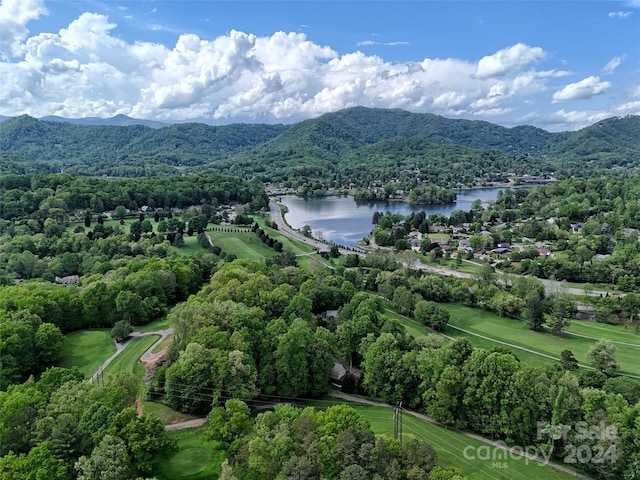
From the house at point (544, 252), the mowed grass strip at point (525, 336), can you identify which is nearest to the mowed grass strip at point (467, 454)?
the mowed grass strip at point (525, 336)

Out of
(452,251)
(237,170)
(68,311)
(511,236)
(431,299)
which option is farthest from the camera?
(237,170)

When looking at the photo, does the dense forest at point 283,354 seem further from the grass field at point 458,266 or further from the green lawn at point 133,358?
the green lawn at point 133,358

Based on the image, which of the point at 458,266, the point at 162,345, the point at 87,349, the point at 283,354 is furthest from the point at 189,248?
the point at 458,266

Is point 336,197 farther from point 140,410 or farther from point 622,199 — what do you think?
point 140,410

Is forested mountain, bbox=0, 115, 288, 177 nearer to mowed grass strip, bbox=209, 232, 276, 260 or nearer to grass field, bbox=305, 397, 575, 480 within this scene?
mowed grass strip, bbox=209, 232, 276, 260

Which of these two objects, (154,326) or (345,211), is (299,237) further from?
(154,326)

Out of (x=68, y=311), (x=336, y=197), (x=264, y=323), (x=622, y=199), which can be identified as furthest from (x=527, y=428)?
(x=336, y=197)
